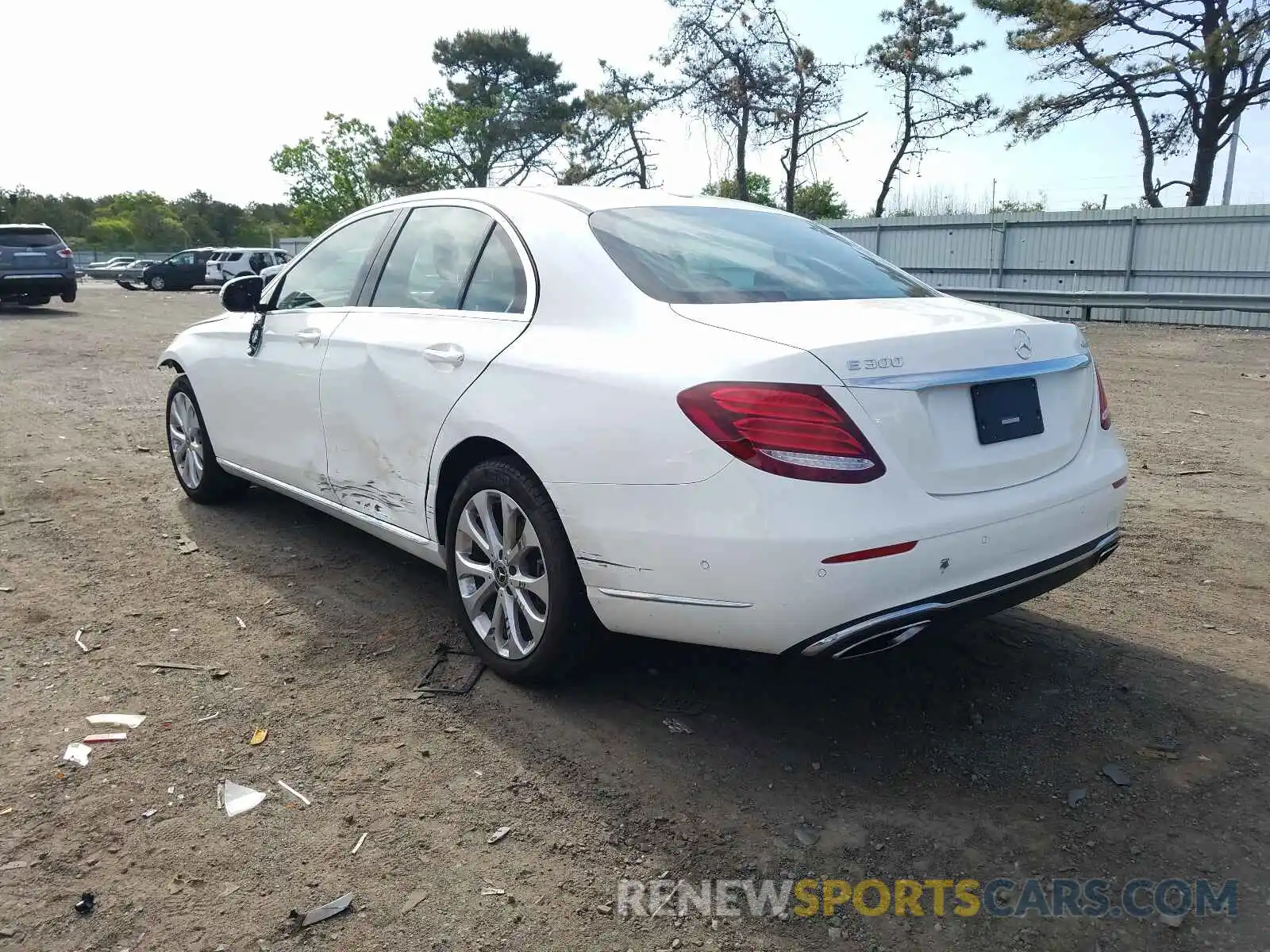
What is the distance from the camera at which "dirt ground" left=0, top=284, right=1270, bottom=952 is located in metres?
2.31

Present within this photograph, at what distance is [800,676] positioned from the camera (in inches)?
138

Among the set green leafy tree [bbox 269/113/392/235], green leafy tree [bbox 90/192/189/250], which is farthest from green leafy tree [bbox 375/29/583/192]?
green leafy tree [bbox 90/192/189/250]

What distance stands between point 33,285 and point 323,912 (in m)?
23.7

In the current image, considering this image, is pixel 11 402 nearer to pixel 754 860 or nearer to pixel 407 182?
pixel 754 860

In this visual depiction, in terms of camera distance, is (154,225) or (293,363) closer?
(293,363)

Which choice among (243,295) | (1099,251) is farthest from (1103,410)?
(1099,251)

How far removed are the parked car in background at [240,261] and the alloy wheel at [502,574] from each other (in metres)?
34.8

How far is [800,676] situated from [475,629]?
1.15m

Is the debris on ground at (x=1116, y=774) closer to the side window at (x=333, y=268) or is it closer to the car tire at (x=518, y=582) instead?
the car tire at (x=518, y=582)

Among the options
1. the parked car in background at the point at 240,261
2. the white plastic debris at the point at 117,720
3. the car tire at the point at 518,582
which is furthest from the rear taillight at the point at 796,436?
the parked car in background at the point at 240,261

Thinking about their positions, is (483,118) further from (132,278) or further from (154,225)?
(154,225)

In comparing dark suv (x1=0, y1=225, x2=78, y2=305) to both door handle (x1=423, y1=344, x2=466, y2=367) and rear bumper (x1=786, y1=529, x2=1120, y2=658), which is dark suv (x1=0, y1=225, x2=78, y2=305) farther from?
rear bumper (x1=786, y1=529, x2=1120, y2=658)

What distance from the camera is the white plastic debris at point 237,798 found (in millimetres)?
2732

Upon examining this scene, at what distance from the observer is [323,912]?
2.32 m
